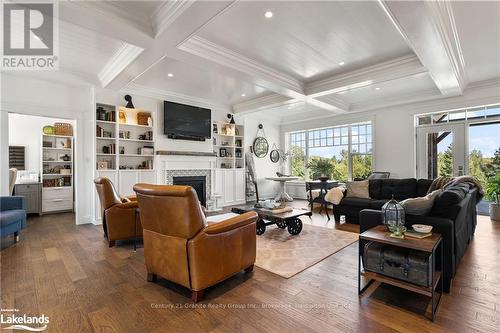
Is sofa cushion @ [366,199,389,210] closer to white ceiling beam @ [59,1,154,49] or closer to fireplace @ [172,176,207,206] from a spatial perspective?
fireplace @ [172,176,207,206]

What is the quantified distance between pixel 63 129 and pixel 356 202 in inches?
280

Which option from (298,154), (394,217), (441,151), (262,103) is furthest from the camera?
(298,154)

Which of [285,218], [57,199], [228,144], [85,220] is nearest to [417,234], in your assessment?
[285,218]

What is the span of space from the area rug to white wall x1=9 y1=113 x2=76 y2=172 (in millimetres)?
5773

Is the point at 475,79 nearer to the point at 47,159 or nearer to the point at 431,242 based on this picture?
the point at 431,242

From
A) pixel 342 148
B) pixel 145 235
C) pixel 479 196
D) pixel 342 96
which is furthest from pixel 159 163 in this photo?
pixel 479 196

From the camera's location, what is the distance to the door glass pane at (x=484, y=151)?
521 centimetres

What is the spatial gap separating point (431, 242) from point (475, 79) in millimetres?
4916

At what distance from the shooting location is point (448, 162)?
566 centimetres

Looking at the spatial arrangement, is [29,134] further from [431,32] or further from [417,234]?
[431,32]

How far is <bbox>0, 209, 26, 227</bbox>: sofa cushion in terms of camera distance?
332cm

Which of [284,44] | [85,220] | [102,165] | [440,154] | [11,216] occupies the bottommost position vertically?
[85,220]

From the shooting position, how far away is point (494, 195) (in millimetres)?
4871

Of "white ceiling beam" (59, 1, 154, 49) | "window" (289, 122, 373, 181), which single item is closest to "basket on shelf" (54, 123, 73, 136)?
"white ceiling beam" (59, 1, 154, 49)
